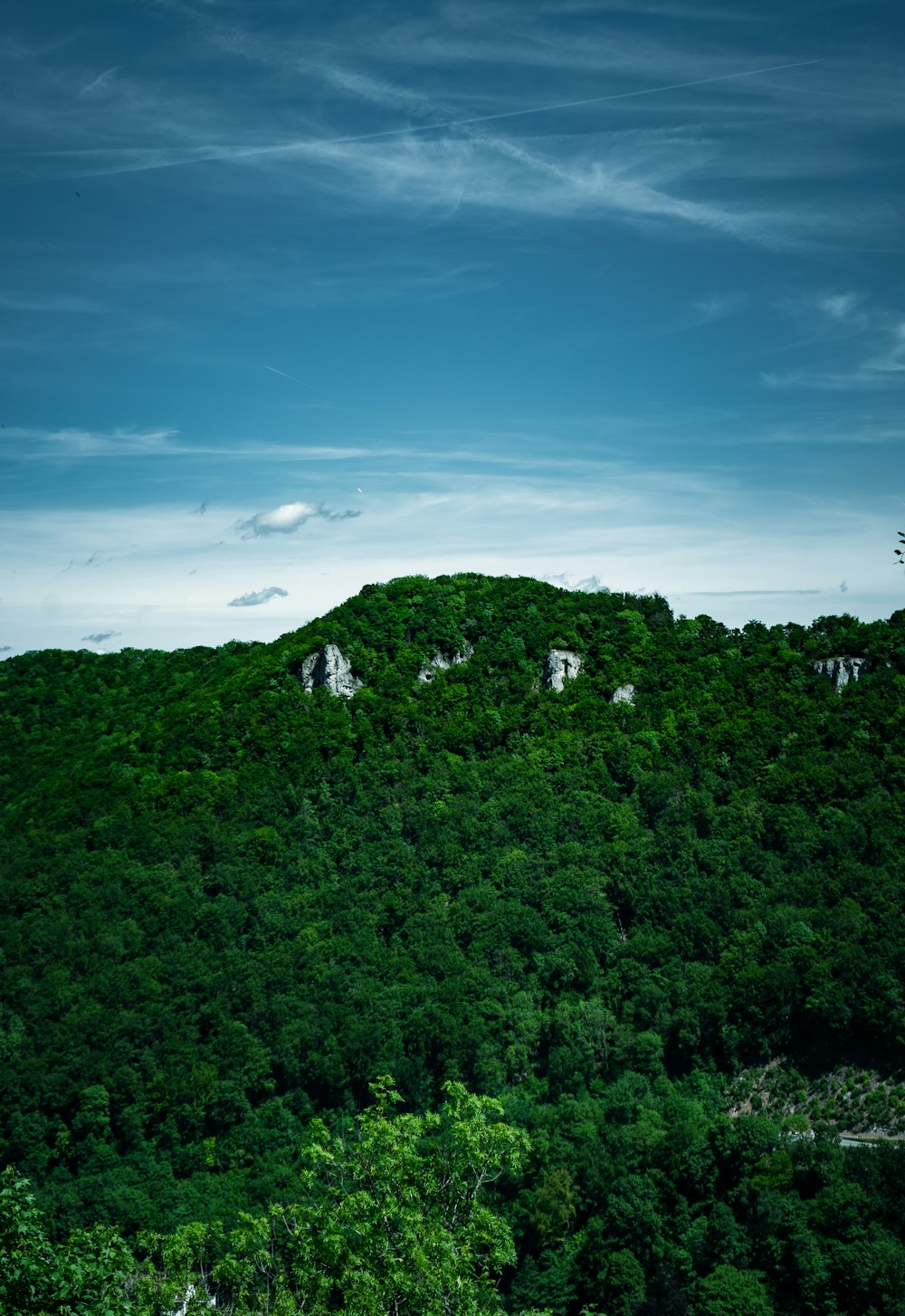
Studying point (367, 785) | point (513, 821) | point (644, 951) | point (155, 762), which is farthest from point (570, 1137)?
point (155, 762)

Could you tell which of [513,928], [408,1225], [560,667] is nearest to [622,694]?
[560,667]

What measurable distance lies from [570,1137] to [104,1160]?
22294mm

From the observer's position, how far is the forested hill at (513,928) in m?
41.9

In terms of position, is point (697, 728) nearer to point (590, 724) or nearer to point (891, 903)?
point (590, 724)

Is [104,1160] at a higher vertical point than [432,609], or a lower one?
lower

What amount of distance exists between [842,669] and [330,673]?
3875 centimetres

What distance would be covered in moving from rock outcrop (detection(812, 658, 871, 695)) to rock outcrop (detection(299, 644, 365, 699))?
3563cm

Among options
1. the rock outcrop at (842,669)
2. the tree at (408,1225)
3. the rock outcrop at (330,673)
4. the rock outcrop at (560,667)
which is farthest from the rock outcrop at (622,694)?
the tree at (408,1225)

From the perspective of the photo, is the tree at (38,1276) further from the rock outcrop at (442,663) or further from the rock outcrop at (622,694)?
the rock outcrop at (442,663)

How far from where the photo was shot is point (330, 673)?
8300cm

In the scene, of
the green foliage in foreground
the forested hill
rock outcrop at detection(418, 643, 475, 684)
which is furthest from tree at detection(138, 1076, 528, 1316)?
rock outcrop at detection(418, 643, 475, 684)

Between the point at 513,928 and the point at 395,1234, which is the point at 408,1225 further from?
the point at 513,928

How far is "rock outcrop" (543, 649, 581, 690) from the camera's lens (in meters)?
82.6

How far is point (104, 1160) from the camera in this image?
50094 mm
